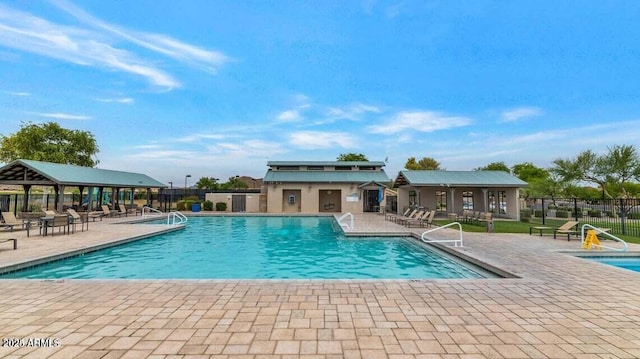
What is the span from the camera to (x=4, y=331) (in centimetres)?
320

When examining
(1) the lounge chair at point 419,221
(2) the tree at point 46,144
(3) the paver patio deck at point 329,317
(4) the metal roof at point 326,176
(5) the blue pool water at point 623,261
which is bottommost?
(5) the blue pool water at point 623,261

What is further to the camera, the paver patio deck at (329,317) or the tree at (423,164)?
the tree at (423,164)

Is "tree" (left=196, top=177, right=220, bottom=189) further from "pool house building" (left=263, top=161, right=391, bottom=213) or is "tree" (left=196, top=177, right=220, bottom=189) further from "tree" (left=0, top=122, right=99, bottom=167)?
"pool house building" (left=263, top=161, right=391, bottom=213)

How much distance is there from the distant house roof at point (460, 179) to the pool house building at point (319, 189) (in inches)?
168

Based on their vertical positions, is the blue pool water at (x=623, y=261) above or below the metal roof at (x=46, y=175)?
below

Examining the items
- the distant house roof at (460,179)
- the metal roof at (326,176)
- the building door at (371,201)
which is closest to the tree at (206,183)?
the metal roof at (326,176)

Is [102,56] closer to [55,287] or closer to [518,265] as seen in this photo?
[55,287]

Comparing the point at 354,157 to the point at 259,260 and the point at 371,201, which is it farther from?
the point at 259,260

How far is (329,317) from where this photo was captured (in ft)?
11.9

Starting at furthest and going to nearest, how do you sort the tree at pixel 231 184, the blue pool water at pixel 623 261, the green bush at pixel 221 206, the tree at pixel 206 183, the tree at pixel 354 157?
the tree at pixel 354 157 → the tree at pixel 231 184 → the tree at pixel 206 183 → the green bush at pixel 221 206 → the blue pool water at pixel 623 261

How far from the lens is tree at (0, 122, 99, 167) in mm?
28672

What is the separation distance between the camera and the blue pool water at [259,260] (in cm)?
712

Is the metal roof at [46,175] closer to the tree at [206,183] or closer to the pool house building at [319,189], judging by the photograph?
the pool house building at [319,189]

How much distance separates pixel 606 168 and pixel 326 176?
92.0 feet
